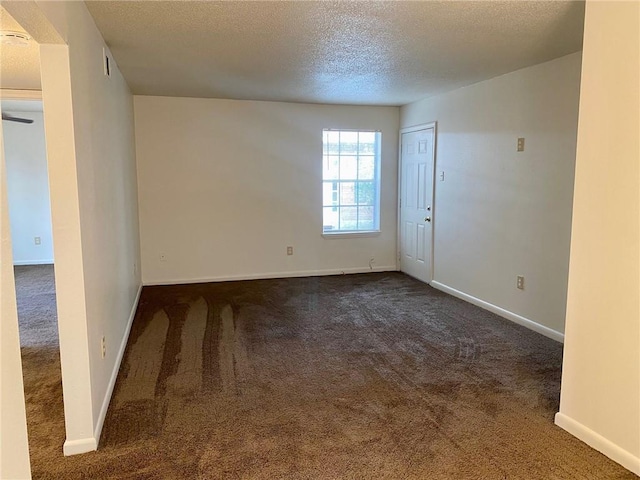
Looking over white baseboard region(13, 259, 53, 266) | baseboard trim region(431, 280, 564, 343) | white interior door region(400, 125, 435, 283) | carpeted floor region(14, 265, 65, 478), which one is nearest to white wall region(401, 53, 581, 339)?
baseboard trim region(431, 280, 564, 343)

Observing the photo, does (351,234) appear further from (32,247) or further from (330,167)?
(32,247)

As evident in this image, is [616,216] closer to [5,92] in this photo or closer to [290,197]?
[290,197]

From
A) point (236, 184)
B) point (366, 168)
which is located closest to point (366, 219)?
point (366, 168)

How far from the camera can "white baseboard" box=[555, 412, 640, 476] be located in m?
2.05

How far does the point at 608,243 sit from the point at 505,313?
2291 mm

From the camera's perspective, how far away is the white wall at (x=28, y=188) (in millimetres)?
6875

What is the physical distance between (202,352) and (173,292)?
195 centimetres

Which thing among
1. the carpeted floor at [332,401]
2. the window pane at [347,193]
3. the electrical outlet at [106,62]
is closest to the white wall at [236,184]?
the window pane at [347,193]

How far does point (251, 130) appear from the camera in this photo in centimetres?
564

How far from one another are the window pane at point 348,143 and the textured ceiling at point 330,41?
4.59 ft

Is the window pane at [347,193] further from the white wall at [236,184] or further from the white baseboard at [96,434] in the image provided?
the white baseboard at [96,434]

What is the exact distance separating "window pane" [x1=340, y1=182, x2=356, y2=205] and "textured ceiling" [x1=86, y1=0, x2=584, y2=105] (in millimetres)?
1705

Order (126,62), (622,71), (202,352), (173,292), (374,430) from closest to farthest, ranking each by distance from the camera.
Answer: (622,71) → (374,430) → (202,352) → (126,62) → (173,292)

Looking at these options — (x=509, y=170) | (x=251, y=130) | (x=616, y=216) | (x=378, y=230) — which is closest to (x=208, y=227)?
(x=251, y=130)
